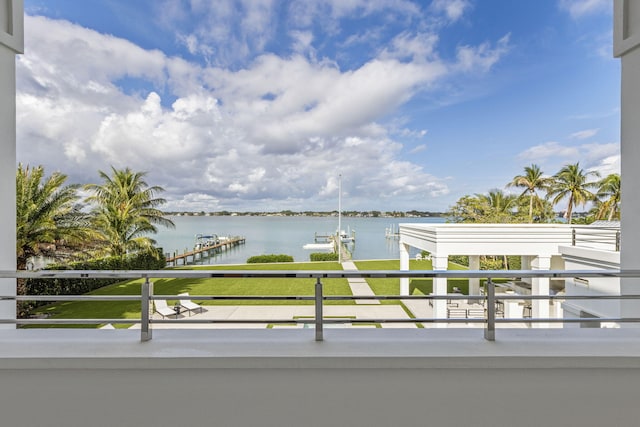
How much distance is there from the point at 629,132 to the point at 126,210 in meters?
17.7

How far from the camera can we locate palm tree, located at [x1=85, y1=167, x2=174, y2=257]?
48.6ft

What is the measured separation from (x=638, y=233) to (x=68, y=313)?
13783 mm

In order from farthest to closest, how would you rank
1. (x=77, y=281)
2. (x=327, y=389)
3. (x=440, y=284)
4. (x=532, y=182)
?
1. (x=532, y=182)
2. (x=77, y=281)
3. (x=440, y=284)
4. (x=327, y=389)

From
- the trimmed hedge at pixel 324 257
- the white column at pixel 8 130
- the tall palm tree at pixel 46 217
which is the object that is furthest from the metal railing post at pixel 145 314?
the trimmed hedge at pixel 324 257

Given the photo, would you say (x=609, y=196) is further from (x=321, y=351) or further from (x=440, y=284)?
(x=321, y=351)

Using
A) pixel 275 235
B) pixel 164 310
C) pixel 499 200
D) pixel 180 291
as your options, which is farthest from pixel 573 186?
pixel 275 235

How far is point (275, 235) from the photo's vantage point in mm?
47531

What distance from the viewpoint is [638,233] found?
2.53m

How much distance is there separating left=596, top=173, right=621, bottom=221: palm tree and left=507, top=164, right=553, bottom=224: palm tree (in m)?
3.14

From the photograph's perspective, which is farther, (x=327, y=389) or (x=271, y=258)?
(x=271, y=258)

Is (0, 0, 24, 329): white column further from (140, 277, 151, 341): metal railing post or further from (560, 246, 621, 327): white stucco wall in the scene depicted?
(560, 246, 621, 327): white stucco wall

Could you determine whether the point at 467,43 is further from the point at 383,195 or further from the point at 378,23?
the point at 383,195

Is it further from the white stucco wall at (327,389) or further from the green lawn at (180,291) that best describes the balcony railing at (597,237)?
the green lawn at (180,291)

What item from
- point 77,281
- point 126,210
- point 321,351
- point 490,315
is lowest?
point 77,281
